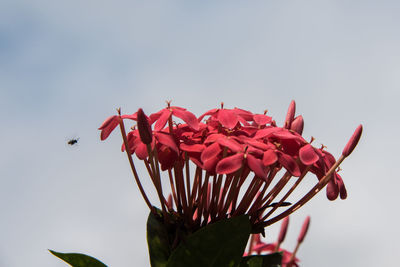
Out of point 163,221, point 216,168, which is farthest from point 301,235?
point 216,168

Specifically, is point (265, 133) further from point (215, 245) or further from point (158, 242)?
point (158, 242)

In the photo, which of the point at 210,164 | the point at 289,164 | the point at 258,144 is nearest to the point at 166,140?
the point at 210,164

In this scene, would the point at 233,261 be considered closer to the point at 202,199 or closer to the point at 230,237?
the point at 230,237

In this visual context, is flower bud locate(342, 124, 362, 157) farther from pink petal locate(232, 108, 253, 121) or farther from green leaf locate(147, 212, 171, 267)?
green leaf locate(147, 212, 171, 267)

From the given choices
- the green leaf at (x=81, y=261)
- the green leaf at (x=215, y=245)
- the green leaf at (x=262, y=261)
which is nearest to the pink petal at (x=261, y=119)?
the green leaf at (x=215, y=245)

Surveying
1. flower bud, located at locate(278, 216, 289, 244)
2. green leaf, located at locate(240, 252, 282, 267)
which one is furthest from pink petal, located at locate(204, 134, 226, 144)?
flower bud, located at locate(278, 216, 289, 244)

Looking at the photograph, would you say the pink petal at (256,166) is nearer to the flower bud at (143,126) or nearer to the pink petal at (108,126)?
the flower bud at (143,126)

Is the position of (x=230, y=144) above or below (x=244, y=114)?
below
